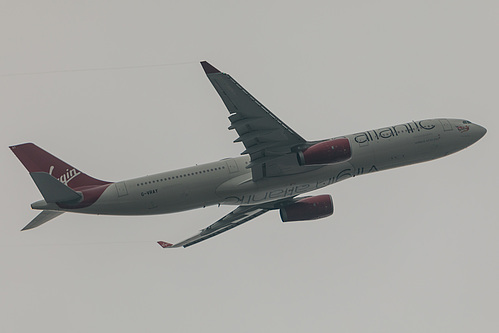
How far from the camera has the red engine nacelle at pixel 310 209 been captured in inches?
2306

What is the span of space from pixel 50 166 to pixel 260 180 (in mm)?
14394

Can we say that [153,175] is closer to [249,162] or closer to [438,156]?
[249,162]

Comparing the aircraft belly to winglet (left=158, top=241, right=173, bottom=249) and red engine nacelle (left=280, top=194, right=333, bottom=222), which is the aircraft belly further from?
winglet (left=158, top=241, right=173, bottom=249)

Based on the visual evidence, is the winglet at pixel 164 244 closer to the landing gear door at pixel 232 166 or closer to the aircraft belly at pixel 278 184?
the aircraft belly at pixel 278 184

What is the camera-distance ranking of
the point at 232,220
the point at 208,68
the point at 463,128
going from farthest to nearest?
the point at 232,220, the point at 463,128, the point at 208,68

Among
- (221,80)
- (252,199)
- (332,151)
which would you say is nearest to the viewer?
(221,80)

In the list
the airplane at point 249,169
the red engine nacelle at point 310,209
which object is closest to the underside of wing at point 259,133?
the airplane at point 249,169

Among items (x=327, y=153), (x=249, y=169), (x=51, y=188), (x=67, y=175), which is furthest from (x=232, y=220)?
(x=51, y=188)

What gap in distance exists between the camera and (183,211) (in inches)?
2094

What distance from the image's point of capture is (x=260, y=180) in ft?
172

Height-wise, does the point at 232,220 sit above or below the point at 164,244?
above

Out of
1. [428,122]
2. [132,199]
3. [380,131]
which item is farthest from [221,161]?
[428,122]

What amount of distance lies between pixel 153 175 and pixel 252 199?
289 inches

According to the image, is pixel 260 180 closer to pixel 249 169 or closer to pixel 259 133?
pixel 249 169
